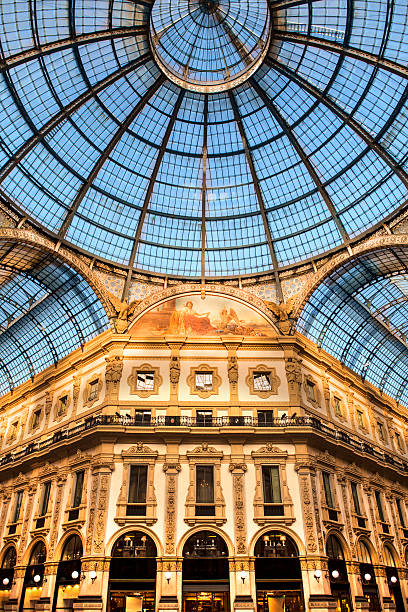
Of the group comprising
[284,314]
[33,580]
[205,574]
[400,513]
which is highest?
[284,314]

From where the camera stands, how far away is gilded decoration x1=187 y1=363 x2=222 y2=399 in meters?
40.1

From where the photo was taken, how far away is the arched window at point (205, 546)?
33750 mm

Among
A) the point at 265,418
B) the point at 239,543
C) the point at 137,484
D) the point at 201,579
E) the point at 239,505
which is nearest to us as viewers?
the point at 201,579

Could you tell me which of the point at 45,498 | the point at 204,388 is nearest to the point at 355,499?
the point at 204,388

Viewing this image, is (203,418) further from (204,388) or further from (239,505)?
(239,505)

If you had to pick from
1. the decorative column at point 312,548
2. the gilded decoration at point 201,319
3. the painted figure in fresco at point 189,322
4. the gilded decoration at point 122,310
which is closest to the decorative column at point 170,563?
the decorative column at point 312,548

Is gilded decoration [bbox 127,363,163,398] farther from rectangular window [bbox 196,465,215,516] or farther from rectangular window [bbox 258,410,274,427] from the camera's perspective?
rectangular window [bbox 258,410,274,427]

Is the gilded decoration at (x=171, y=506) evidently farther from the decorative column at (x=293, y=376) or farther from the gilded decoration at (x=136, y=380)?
the decorative column at (x=293, y=376)

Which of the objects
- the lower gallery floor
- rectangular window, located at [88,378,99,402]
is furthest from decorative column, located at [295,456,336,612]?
rectangular window, located at [88,378,99,402]

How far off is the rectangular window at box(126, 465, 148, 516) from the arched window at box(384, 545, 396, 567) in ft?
73.9

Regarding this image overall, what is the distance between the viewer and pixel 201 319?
43.9 m

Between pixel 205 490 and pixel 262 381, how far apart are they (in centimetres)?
1011

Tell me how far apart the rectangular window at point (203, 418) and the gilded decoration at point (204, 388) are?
4.07 ft

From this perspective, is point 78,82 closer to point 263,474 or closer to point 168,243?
point 168,243
